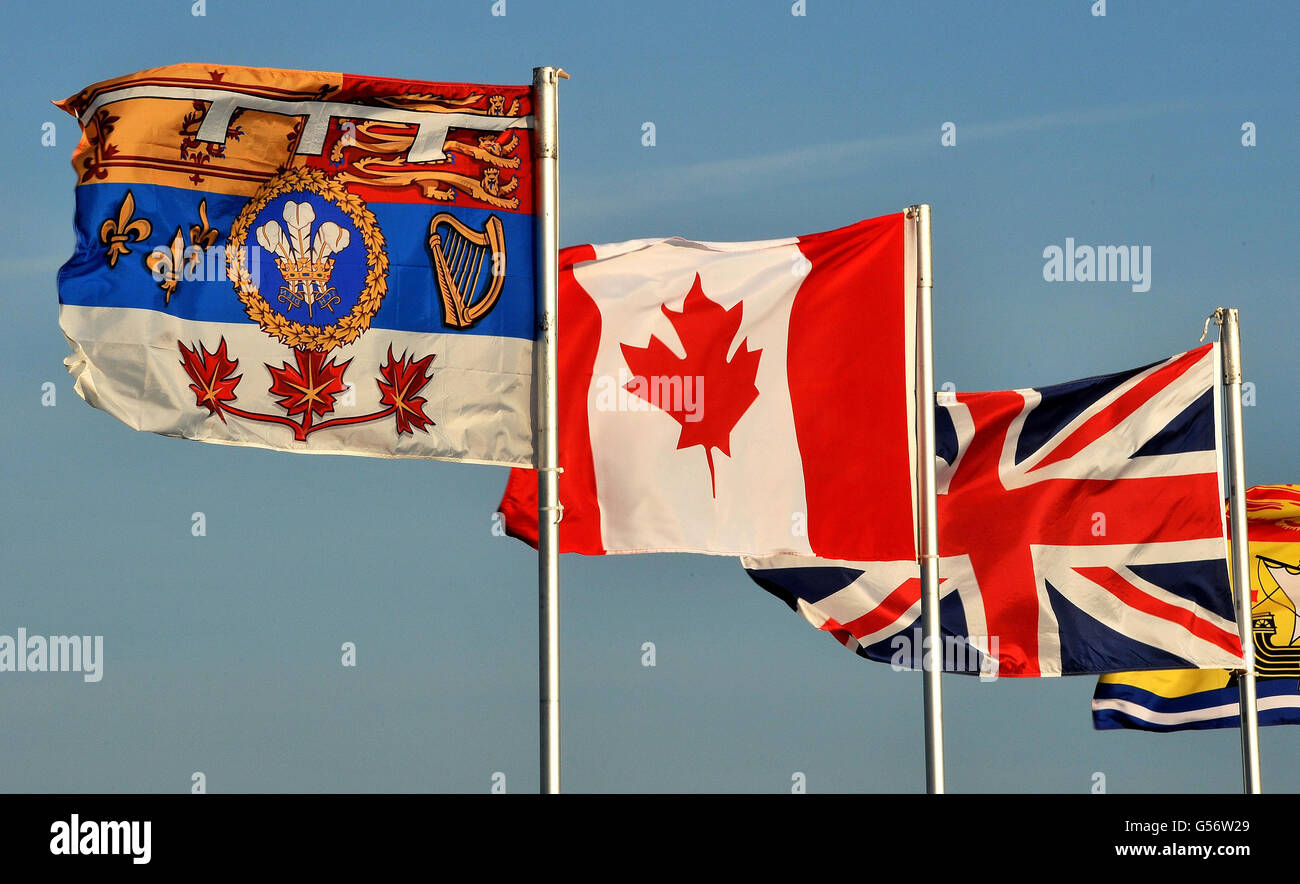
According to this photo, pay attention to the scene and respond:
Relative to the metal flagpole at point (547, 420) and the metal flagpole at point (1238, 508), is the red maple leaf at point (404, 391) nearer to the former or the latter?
the metal flagpole at point (547, 420)

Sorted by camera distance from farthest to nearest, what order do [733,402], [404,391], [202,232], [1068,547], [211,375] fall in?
[1068,547], [733,402], [202,232], [404,391], [211,375]

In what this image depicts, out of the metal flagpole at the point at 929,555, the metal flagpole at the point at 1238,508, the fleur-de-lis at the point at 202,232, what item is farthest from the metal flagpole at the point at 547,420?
the metal flagpole at the point at 1238,508

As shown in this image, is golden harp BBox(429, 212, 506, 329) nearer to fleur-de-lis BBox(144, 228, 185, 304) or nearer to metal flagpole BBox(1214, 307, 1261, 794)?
fleur-de-lis BBox(144, 228, 185, 304)

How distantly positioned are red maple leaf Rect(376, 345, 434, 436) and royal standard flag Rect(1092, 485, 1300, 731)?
1288 cm

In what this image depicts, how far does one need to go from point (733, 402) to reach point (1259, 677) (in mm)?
10508

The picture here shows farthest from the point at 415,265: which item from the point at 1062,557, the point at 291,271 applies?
the point at 1062,557

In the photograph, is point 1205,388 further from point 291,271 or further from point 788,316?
point 291,271

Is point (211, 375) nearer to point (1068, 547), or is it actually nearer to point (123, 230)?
point (123, 230)

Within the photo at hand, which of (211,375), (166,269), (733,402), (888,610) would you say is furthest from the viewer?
(888,610)

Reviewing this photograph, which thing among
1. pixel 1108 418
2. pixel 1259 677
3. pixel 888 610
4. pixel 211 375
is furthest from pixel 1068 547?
pixel 211 375

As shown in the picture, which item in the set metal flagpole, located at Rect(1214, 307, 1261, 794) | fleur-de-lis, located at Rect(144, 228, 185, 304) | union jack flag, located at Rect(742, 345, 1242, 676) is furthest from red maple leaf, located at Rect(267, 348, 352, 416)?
metal flagpole, located at Rect(1214, 307, 1261, 794)

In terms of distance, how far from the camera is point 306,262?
15820 mm

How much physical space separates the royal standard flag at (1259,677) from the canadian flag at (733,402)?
8.14m
